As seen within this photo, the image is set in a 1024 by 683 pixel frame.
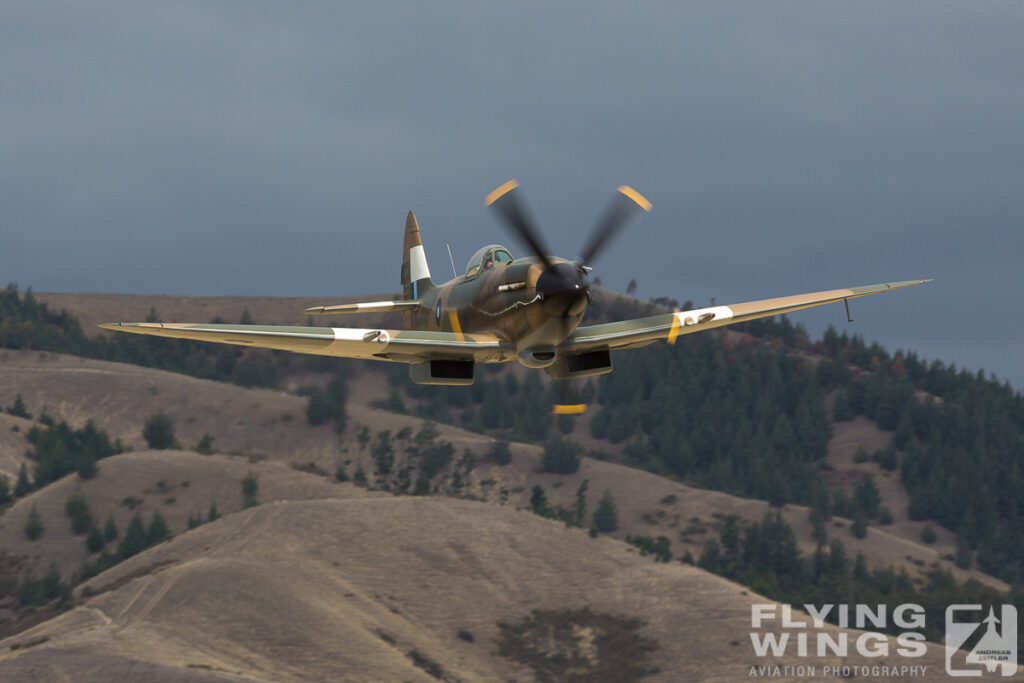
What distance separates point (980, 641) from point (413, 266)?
7548 centimetres

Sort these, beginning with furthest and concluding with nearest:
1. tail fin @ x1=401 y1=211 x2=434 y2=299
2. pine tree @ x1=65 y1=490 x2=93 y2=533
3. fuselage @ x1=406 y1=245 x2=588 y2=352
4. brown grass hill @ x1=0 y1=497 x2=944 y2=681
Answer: pine tree @ x1=65 y1=490 x2=93 y2=533
brown grass hill @ x1=0 y1=497 x2=944 y2=681
tail fin @ x1=401 y1=211 x2=434 y2=299
fuselage @ x1=406 y1=245 x2=588 y2=352

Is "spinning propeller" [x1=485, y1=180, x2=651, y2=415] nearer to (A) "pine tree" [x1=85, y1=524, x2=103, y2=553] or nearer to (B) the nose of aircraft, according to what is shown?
(B) the nose of aircraft

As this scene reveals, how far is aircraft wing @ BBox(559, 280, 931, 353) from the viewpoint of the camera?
32500 mm

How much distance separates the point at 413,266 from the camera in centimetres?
4750

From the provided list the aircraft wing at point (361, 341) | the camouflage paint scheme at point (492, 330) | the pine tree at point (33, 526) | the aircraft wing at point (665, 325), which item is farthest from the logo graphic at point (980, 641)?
the pine tree at point (33, 526)

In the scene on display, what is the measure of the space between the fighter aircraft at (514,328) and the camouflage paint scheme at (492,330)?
1.1 inches

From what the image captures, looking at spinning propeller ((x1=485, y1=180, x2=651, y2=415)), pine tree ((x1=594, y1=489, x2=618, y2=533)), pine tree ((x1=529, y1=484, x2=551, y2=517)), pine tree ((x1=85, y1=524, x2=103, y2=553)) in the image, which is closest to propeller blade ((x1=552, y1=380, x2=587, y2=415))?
spinning propeller ((x1=485, y1=180, x2=651, y2=415))

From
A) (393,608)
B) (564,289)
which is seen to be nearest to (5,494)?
(393,608)

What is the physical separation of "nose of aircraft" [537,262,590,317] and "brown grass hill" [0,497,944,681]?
47222 mm

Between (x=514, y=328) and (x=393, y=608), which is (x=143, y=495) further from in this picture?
(x=514, y=328)

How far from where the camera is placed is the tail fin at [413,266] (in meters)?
45.6

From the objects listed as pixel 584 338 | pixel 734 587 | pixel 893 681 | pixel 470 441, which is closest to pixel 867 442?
pixel 470 441

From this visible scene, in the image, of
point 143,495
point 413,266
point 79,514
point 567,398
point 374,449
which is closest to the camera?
point 567,398

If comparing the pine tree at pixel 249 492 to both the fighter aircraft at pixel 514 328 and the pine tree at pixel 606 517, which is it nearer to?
the pine tree at pixel 606 517
